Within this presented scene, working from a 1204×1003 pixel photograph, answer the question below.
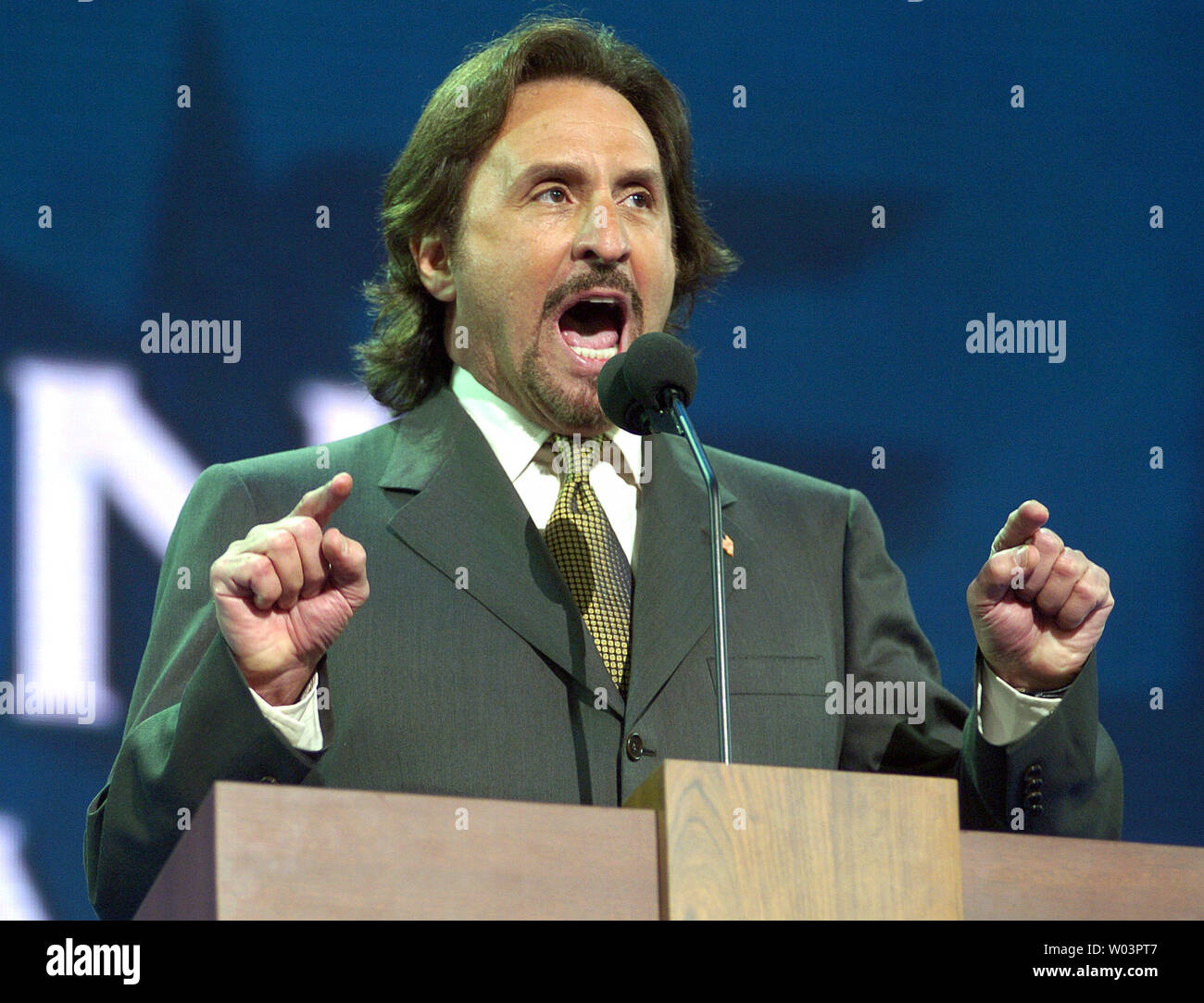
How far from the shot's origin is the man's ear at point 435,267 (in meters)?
2.57

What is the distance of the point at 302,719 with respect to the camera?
5.39 feet

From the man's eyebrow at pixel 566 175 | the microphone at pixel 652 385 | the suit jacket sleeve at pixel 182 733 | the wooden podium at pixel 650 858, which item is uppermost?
the man's eyebrow at pixel 566 175

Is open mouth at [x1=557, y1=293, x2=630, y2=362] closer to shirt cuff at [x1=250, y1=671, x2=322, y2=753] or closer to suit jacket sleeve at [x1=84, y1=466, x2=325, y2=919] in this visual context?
suit jacket sleeve at [x1=84, y1=466, x2=325, y2=919]

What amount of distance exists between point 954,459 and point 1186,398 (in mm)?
454

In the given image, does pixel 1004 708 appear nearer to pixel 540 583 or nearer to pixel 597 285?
pixel 540 583

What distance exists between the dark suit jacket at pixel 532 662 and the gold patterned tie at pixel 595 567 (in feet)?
0.11

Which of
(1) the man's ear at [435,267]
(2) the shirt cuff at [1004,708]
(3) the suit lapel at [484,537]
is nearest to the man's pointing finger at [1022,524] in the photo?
(2) the shirt cuff at [1004,708]

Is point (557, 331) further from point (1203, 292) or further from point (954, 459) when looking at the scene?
point (1203, 292)

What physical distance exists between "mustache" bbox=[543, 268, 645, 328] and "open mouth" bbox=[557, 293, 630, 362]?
1 centimetres

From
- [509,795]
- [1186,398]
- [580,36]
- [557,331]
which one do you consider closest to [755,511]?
[557,331]

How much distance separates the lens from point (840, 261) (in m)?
3.06

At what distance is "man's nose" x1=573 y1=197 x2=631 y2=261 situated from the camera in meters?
2.33

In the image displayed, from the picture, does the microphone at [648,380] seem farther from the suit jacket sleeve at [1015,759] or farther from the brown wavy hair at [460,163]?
the brown wavy hair at [460,163]

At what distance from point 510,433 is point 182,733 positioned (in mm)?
828
